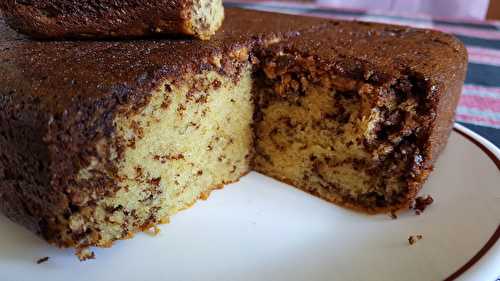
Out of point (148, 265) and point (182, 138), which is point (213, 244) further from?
point (182, 138)

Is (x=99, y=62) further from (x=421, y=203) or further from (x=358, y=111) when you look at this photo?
(x=421, y=203)

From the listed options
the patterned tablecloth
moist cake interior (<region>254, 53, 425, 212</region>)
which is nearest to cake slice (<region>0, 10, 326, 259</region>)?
moist cake interior (<region>254, 53, 425, 212</region>)

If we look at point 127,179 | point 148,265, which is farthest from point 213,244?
point 127,179

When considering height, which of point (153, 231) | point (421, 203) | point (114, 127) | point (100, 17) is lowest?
point (153, 231)

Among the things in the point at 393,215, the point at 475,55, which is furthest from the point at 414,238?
the point at 475,55

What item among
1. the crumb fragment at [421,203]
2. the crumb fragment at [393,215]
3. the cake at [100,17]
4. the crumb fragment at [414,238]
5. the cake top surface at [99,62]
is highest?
the cake at [100,17]

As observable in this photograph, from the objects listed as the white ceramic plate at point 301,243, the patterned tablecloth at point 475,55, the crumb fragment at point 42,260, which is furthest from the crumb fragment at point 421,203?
the crumb fragment at point 42,260

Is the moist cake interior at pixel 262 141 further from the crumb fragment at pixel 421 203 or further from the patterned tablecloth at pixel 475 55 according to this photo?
the patterned tablecloth at pixel 475 55

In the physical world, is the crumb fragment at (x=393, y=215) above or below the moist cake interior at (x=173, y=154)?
below
